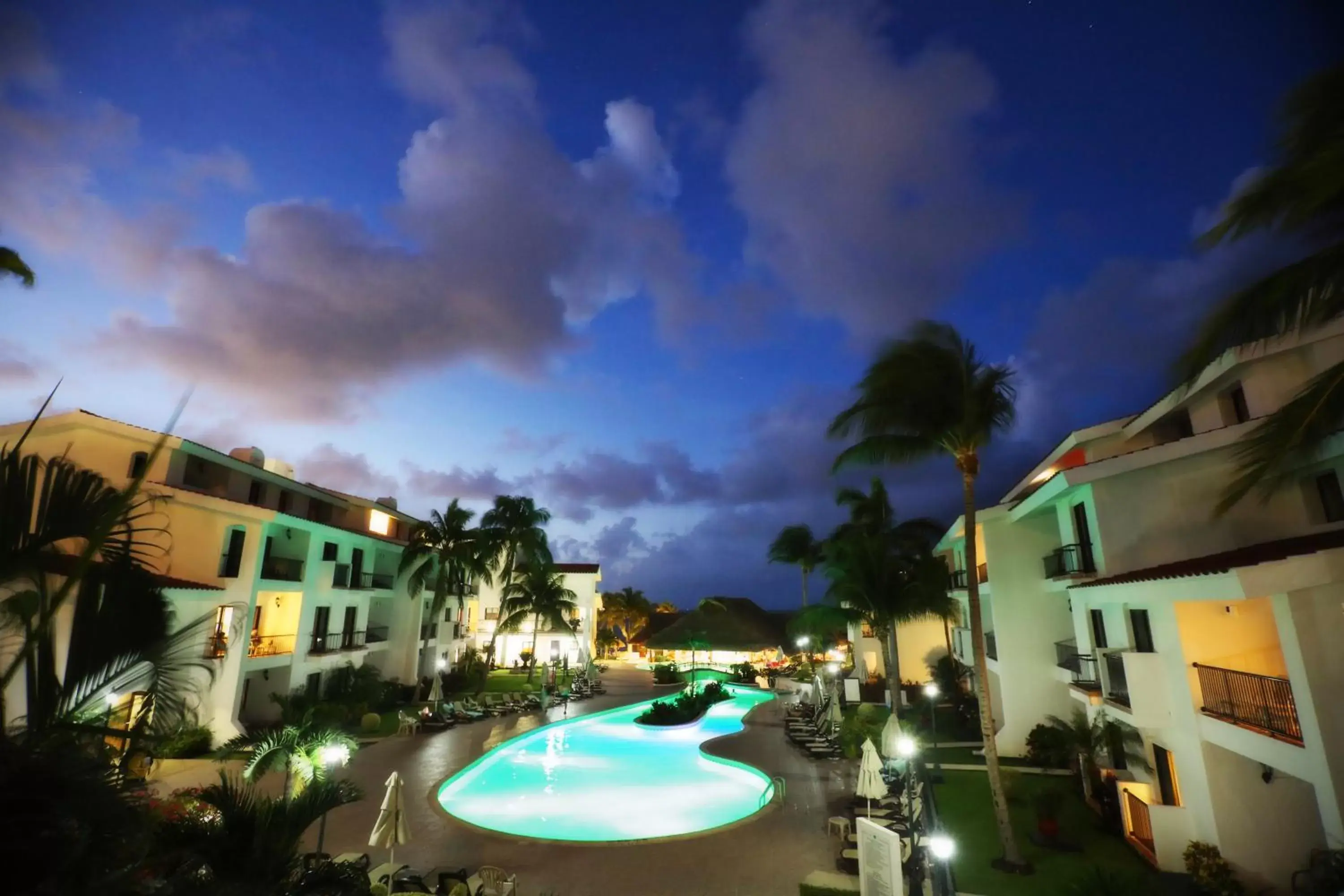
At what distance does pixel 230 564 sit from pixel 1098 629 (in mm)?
25912

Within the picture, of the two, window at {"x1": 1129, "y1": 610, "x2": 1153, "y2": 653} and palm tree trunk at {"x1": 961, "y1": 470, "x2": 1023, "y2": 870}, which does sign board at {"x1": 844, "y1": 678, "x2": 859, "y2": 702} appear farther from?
window at {"x1": 1129, "y1": 610, "x2": 1153, "y2": 653}

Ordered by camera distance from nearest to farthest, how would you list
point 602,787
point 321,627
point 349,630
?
point 602,787 < point 321,627 < point 349,630

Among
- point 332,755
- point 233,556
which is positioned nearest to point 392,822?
point 332,755

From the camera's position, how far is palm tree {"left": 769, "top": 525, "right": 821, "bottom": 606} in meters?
42.7

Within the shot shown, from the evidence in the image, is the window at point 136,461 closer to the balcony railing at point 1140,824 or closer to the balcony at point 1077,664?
the balcony at point 1077,664

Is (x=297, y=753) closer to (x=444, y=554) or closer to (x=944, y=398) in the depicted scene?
(x=944, y=398)

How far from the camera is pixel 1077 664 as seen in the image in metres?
17.3

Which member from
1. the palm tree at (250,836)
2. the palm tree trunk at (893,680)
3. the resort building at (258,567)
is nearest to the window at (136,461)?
the resort building at (258,567)

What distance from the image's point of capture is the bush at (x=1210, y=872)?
989 centimetres

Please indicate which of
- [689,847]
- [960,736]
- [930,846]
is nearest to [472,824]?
[689,847]

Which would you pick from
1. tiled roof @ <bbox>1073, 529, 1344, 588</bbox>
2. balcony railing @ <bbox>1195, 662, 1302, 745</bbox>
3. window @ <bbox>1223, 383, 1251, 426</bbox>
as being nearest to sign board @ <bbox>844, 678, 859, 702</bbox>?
tiled roof @ <bbox>1073, 529, 1344, 588</bbox>

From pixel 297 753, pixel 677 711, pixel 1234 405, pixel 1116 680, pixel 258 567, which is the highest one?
pixel 1234 405

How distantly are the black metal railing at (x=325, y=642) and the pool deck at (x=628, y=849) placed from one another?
27.6 ft

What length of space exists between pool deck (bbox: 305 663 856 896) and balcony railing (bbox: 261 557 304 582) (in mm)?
8869
